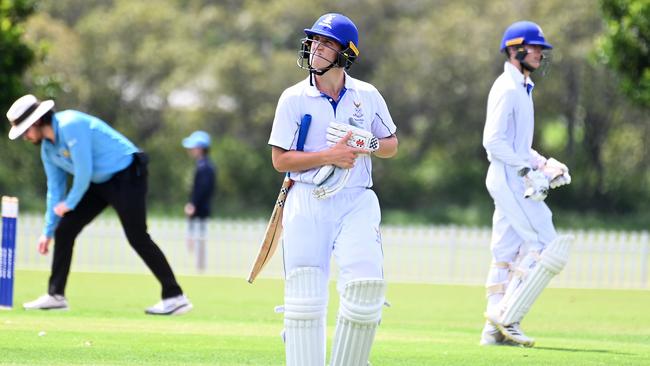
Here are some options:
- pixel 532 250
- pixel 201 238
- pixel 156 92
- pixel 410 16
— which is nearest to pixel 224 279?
pixel 201 238

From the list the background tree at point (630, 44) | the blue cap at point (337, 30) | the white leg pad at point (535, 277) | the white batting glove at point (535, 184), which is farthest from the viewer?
the background tree at point (630, 44)

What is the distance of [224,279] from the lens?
17.2 meters

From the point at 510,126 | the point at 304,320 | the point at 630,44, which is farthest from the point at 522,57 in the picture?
the point at 630,44

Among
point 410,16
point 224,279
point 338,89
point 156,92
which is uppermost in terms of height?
point 410,16

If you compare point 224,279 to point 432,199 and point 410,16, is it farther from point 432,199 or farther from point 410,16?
point 410,16

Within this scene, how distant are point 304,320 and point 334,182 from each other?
73cm

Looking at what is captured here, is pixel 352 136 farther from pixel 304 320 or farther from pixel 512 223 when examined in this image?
pixel 512 223

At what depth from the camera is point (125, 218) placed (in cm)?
1073

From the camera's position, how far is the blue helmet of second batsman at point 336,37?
A: 6.62 metres

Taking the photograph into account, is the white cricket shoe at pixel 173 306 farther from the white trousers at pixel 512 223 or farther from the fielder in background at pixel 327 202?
the fielder in background at pixel 327 202

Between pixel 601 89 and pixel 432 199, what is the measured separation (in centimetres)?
538

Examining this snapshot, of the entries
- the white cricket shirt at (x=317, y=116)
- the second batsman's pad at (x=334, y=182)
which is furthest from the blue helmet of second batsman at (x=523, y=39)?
the second batsman's pad at (x=334, y=182)

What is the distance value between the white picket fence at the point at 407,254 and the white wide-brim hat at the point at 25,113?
7.95m

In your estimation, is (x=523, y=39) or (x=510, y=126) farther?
(x=523, y=39)
